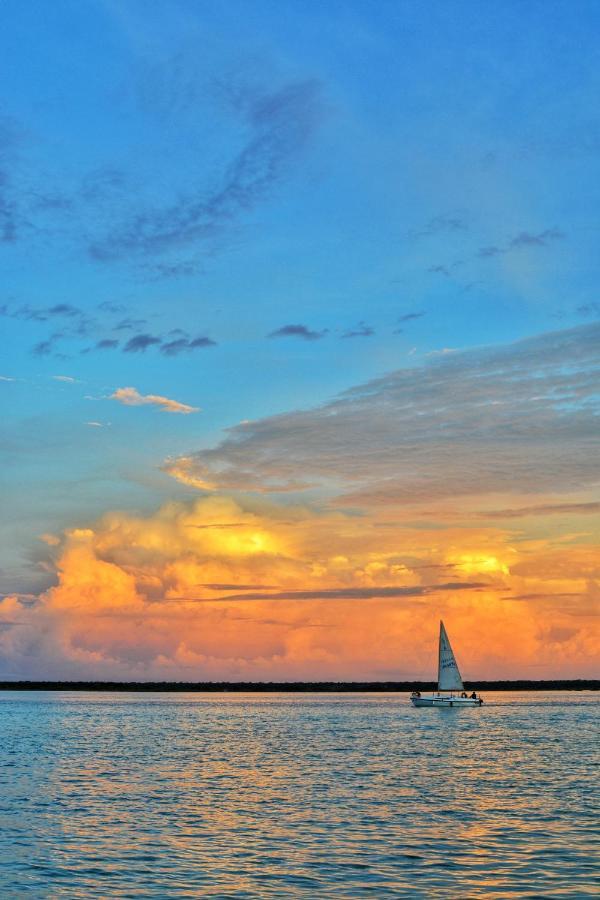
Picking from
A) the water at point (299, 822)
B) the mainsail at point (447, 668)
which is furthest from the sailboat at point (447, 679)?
the water at point (299, 822)

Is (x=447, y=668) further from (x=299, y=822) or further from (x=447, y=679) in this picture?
(x=299, y=822)

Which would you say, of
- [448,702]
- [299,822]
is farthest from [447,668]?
[299,822]

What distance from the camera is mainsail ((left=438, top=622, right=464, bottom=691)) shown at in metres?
184

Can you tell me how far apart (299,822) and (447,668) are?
151323mm

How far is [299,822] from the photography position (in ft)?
139

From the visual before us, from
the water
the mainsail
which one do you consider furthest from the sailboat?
the water

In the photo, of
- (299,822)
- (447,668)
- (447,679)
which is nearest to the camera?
(299,822)

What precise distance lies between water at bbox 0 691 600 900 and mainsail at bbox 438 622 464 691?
96.0 m

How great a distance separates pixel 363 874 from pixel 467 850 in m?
6.03

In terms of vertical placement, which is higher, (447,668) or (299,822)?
(447,668)

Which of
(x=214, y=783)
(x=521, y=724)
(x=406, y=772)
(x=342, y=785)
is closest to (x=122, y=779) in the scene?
(x=214, y=783)

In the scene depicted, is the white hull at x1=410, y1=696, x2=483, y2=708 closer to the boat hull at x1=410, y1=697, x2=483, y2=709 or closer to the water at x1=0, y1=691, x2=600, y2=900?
the boat hull at x1=410, y1=697, x2=483, y2=709

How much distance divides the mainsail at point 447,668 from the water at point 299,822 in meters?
96.0

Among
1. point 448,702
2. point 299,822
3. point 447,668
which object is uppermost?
point 447,668
